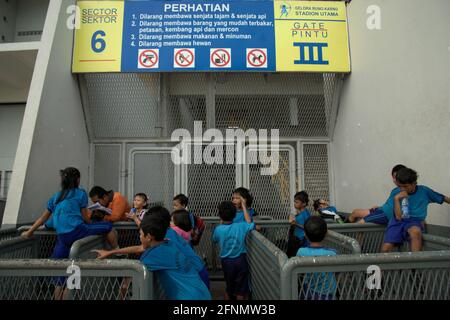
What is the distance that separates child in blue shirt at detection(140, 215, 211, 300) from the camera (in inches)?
70.6

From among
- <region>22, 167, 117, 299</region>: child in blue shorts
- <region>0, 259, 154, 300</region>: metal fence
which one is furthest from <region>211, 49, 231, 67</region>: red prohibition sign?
<region>0, 259, 154, 300</region>: metal fence

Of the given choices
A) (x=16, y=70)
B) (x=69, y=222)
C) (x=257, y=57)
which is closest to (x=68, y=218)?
(x=69, y=222)

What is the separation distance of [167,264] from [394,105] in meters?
3.68

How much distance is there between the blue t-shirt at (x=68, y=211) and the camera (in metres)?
2.82

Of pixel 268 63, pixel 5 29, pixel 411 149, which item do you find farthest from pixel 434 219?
pixel 5 29

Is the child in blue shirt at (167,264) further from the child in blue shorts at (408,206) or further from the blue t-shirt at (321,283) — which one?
the child in blue shorts at (408,206)

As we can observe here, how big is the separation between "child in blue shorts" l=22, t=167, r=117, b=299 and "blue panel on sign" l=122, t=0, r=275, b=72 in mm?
2844

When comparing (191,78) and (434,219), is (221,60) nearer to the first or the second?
(191,78)

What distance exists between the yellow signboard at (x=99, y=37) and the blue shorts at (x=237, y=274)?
12.5ft

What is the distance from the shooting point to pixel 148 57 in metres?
5.23

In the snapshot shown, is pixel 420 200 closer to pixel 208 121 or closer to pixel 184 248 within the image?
pixel 184 248

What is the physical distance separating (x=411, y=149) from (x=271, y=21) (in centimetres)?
309

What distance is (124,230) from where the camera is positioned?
3.94m

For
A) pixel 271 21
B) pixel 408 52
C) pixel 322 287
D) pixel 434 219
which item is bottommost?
pixel 322 287
